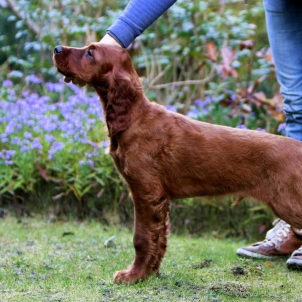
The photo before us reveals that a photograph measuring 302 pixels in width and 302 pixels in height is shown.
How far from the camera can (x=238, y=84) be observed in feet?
22.8

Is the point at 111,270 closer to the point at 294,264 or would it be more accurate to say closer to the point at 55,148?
the point at 294,264

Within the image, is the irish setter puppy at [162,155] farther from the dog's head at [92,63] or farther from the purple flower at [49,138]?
the purple flower at [49,138]

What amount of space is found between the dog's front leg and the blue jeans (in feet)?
3.52

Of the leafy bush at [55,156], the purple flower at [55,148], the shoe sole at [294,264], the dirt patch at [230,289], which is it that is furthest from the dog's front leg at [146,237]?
the purple flower at [55,148]

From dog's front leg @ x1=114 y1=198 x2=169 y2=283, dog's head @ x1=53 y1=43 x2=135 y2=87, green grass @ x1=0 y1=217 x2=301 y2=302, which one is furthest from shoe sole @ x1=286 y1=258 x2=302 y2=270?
dog's head @ x1=53 y1=43 x2=135 y2=87

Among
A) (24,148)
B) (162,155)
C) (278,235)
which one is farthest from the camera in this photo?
(24,148)

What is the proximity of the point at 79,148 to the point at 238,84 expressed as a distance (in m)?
2.10

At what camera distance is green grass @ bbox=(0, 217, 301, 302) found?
11.4 feet

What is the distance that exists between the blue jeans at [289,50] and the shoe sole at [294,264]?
0.78m

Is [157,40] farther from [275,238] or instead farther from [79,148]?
[275,238]

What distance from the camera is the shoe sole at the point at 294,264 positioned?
Result: 420cm

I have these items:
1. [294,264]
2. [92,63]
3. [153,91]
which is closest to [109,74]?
[92,63]

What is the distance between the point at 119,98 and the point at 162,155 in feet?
1.31

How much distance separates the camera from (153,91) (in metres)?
7.55
